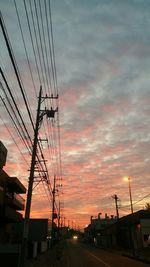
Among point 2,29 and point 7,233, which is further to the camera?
point 7,233

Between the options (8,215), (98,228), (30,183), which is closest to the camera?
(30,183)

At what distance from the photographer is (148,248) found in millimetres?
41656

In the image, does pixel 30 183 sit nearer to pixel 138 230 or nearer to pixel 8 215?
pixel 8 215

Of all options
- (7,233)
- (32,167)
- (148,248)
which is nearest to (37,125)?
(32,167)

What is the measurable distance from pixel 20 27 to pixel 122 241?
57.7 meters

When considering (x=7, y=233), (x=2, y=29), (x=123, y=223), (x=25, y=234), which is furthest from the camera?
(x=123, y=223)

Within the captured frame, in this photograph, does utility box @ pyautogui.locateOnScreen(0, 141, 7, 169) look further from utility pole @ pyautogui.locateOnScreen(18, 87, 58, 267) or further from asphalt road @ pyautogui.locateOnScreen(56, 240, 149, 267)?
utility pole @ pyautogui.locateOnScreen(18, 87, 58, 267)

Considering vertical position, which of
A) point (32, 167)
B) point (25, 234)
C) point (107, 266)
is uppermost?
point (32, 167)

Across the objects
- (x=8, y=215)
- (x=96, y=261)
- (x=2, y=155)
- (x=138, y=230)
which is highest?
(x=2, y=155)

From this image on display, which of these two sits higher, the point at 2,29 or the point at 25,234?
the point at 2,29

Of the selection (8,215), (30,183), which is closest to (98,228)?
(8,215)

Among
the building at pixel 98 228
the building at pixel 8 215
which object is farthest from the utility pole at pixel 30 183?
the building at pixel 98 228

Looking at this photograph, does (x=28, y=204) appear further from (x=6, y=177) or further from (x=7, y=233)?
(x=7, y=233)

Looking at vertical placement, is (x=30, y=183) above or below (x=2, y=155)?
below
